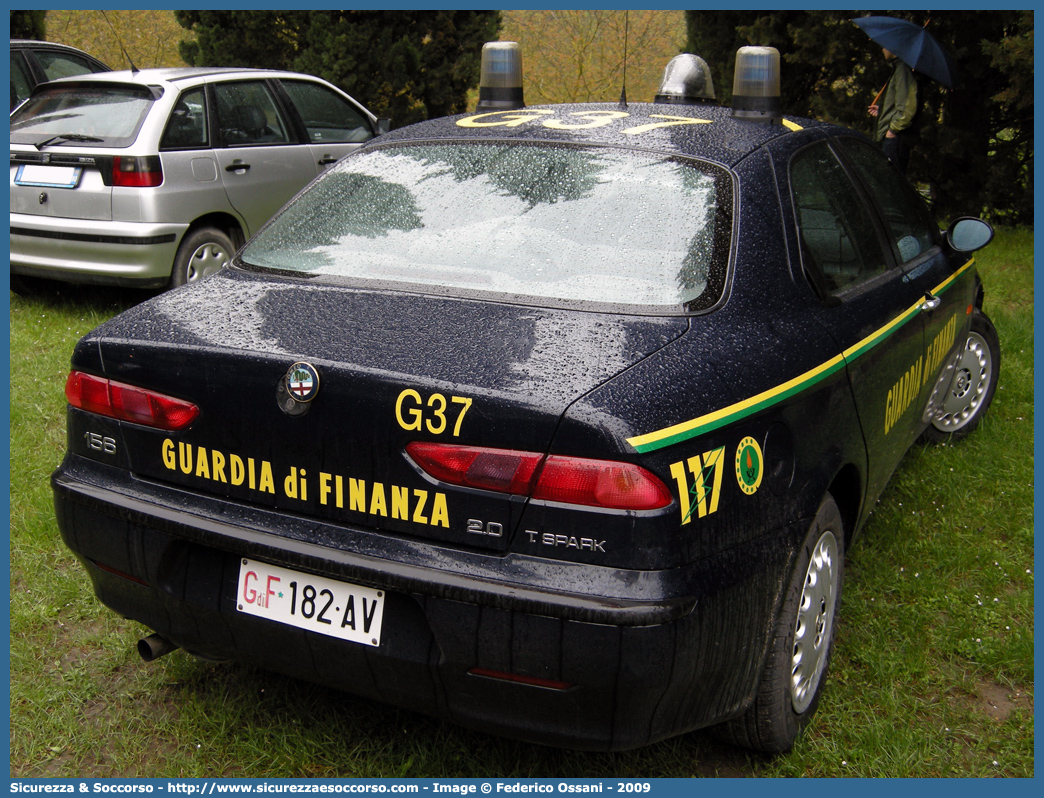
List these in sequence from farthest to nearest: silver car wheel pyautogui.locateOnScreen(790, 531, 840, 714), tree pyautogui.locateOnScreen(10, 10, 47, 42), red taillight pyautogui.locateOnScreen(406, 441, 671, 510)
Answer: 1. tree pyautogui.locateOnScreen(10, 10, 47, 42)
2. silver car wheel pyautogui.locateOnScreen(790, 531, 840, 714)
3. red taillight pyautogui.locateOnScreen(406, 441, 671, 510)

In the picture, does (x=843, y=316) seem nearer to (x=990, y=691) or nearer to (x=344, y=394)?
(x=990, y=691)

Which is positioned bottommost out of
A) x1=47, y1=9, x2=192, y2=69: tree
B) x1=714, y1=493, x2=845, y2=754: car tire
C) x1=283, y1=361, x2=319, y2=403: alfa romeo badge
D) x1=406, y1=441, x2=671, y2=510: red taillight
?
x1=714, y1=493, x2=845, y2=754: car tire

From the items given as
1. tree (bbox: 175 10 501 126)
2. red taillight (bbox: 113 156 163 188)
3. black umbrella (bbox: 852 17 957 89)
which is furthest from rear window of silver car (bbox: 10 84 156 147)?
black umbrella (bbox: 852 17 957 89)

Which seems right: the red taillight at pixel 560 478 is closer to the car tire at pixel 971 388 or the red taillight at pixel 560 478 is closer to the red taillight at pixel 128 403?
the red taillight at pixel 128 403

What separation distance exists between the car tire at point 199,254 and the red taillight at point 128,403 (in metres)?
3.94

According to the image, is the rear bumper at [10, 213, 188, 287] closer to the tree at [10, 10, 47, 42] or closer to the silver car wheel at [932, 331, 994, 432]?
the silver car wheel at [932, 331, 994, 432]

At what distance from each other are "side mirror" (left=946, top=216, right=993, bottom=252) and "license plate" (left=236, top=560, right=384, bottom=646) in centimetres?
274

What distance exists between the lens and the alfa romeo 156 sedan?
1.84 m

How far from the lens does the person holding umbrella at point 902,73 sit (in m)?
8.04

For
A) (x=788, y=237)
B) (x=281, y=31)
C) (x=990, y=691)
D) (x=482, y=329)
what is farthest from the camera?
(x=281, y=31)

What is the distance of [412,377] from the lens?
75.5 inches

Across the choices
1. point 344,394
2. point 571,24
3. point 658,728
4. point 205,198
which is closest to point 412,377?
point 344,394

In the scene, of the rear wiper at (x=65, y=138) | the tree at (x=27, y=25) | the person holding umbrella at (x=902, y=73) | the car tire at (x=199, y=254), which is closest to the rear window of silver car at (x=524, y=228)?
the car tire at (x=199, y=254)

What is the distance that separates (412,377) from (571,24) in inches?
681
